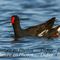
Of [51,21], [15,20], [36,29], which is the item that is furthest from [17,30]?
[51,21]

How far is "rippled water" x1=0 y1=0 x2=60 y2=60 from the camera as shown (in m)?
15.2

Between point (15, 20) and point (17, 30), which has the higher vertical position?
point (15, 20)

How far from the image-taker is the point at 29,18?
1978 cm

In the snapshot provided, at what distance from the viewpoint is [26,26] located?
18.8 meters

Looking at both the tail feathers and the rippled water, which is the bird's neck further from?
the tail feathers

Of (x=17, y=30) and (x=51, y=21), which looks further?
(x=17, y=30)

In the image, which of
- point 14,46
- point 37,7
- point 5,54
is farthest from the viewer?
point 37,7

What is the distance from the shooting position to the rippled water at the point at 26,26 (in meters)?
15.2

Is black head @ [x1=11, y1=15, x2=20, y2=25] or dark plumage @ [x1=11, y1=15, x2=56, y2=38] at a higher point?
black head @ [x1=11, y1=15, x2=20, y2=25]

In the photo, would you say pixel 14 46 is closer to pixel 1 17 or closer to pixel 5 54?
pixel 5 54

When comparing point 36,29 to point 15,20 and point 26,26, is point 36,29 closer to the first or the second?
point 26,26

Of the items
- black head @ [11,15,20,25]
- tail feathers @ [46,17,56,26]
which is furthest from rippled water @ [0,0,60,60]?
tail feathers @ [46,17,56,26]

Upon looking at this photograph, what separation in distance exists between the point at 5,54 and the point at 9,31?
3287 millimetres

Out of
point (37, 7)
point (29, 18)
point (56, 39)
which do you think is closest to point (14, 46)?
point (56, 39)
